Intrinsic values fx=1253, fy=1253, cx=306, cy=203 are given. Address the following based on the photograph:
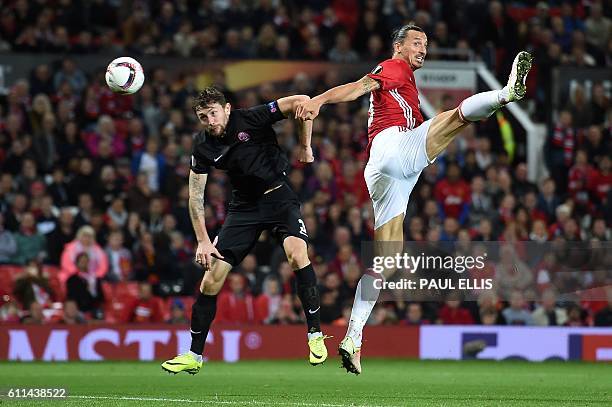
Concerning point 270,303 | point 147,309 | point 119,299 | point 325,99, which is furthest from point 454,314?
point 325,99

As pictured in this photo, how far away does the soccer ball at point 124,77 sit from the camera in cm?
1123

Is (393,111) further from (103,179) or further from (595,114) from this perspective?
(595,114)

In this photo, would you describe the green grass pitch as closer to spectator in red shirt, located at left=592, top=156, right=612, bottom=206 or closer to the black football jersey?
the black football jersey

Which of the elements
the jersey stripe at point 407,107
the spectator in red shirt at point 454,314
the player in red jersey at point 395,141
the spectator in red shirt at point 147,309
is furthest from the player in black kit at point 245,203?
the spectator in red shirt at point 454,314

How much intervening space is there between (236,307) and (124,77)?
6.26 meters

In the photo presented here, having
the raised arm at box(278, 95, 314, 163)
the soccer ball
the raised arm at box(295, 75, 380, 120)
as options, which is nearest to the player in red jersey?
the raised arm at box(295, 75, 380, 120)

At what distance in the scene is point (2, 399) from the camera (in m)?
9.68

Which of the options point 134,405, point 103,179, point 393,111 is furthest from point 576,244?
point 134,405

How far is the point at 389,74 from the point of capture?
10.6 meters

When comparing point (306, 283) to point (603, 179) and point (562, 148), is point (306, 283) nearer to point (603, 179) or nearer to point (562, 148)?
point (603, 179)

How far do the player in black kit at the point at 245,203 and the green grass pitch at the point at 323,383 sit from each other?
0.65m

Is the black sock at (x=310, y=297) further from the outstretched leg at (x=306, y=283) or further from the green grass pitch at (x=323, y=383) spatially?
the green grass pitch at (x=323, y=383)

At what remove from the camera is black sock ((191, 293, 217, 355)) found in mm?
10703

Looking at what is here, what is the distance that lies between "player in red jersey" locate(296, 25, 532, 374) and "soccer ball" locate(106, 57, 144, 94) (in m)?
2.17
